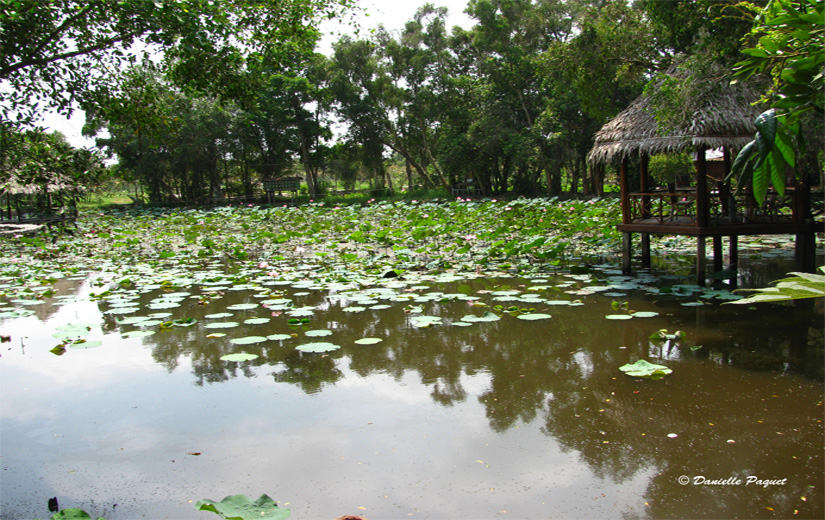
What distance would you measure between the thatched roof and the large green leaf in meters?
5.81

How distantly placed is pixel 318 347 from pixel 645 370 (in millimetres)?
2150

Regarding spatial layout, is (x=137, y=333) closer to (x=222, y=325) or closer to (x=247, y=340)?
(x=222, y=325)

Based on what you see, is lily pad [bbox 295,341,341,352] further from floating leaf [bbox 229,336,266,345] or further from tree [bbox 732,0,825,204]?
tree [bbox 732,0,825,204]

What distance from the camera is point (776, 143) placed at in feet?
3.06

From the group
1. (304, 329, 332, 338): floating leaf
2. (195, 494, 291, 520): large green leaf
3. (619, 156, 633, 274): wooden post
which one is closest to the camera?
(195, 494, 291, 520): large green leaf

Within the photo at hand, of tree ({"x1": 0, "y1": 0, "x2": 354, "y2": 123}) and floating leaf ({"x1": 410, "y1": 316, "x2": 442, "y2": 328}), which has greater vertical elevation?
tree ({"x1": 0, "y1": 0, "x2": 354, "y2": 123})

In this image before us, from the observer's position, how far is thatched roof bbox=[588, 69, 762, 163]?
630 cm

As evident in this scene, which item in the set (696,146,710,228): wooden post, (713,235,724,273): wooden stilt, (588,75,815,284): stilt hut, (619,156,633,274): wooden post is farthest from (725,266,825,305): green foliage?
(713,235,724,273): wooden stilt

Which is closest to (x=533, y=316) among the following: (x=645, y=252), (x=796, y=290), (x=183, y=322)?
(x=183, y=322)

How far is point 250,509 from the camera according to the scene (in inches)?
Result: 82.4

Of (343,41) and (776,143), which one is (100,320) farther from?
(343,41)

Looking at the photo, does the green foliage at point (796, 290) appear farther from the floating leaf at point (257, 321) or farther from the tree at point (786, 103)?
the floating leaf at point (257, 321)

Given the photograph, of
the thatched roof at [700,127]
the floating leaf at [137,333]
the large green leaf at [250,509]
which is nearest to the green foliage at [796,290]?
the large green leaf at [250,509]

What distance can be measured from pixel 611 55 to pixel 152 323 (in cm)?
782
